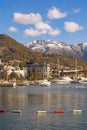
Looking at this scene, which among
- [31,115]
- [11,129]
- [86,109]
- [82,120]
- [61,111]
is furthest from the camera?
[86,109]

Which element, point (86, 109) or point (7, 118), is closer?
point (7, 118)

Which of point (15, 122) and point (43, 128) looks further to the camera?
point (15, 122)

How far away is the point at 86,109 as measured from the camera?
89062mm

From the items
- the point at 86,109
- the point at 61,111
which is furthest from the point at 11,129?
the point at 86,109

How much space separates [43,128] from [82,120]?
1106cm

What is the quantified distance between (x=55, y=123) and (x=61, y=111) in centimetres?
1573

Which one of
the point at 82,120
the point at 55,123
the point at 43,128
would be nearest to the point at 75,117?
the point at 82,120

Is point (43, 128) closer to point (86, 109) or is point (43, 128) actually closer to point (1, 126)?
point (1, 126)

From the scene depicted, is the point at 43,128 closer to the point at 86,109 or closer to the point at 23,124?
the point at 23,124

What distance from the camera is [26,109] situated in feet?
293

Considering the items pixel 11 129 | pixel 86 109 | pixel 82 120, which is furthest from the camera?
pixel 86 109

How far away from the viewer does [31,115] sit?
78062mm

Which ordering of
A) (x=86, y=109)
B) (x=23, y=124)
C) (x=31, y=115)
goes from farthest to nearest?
(x=86, y=109) < (x=31, y=115) < (x=23, y=124)

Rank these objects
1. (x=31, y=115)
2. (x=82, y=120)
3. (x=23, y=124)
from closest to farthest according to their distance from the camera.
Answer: (x=23, y=124) < (x=82, y=120) < (x=31, y=115)
